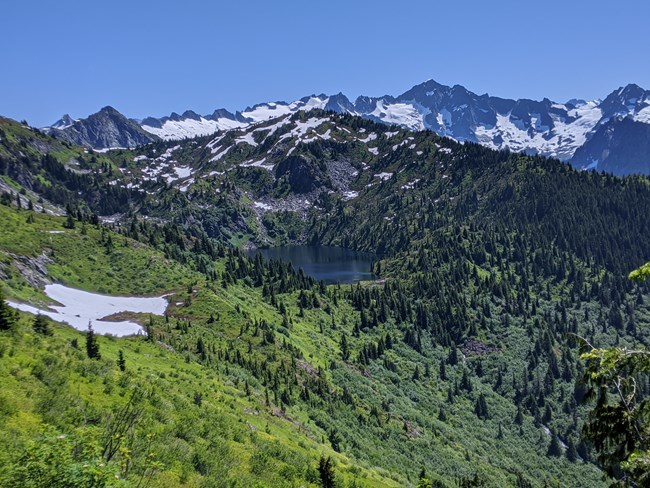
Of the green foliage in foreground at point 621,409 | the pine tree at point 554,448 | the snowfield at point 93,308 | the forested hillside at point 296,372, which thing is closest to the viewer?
the green foliage in foreground at point 621,409

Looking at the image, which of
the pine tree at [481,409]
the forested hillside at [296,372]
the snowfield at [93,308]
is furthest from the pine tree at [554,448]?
the snowfield at [93,308]

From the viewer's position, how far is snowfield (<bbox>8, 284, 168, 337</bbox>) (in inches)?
2029

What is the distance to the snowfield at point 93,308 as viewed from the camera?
5154 centimetres

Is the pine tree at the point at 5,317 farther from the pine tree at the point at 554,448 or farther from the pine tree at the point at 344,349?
the pine tree at the point at 554,448

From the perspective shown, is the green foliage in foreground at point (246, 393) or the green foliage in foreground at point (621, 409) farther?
the green foliage in foreground at point (246, 393)

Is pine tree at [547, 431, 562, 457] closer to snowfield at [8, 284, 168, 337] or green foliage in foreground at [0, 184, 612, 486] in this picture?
green foliage in foreground at [0, 184, 612, 486]

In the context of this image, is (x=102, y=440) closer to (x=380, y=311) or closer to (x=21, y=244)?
(x=21, y=244)

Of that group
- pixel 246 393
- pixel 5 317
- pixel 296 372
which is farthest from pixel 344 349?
pixel 5 317

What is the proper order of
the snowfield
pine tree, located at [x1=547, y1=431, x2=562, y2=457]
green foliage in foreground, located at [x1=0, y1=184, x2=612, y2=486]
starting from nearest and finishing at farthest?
green foliage in foreground, located at [x1=0, y1=184, x2=612, y2=486], the snowfield, pine tree, located at [x1=547, y1=431, x2=562, y2=457]

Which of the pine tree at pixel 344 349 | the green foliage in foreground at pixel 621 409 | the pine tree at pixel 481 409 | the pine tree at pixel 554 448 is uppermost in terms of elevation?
the green foliage in foreground at pixel 621 409

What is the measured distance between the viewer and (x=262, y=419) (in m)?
32.4

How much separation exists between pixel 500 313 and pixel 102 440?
519ft

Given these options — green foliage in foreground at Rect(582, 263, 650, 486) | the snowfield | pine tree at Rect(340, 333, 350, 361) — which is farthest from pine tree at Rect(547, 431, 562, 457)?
green foliage in foreground at Rect(582, 263, 650, 486)

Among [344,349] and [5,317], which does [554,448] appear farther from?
[5,317]
